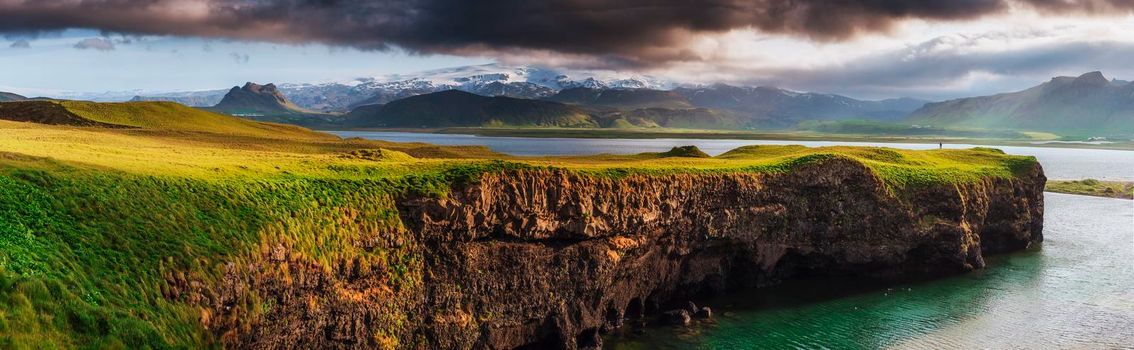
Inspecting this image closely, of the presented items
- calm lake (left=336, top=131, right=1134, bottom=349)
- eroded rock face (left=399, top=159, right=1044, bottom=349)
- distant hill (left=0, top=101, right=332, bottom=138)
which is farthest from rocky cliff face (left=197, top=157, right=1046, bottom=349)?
distant hill (left=0, top=101, right=332, bottom=138)

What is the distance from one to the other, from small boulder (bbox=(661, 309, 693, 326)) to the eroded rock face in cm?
345

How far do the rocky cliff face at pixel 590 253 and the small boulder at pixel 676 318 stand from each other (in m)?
3.19

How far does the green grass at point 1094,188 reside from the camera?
495ft

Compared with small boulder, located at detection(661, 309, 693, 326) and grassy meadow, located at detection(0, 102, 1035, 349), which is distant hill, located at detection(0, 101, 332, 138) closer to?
grassy meadow, located at detection(0, 102, 1035, 349)

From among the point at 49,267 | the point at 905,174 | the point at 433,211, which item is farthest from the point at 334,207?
the point at 905,174

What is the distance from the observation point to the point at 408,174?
4884 centimetres

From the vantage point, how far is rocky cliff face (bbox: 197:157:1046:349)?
39688 mm

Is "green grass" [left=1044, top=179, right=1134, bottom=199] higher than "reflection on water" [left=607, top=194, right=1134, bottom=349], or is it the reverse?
"green grass" [left=1044, top=179, right=1134, bottom=199]

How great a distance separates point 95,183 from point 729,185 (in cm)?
4997

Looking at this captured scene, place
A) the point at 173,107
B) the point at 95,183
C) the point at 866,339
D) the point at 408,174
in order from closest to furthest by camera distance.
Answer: the point at 95,183
the point at 408,174
the point at 866,339
the point at 173,107

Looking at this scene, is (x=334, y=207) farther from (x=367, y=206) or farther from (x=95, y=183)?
(x=95, y=183)

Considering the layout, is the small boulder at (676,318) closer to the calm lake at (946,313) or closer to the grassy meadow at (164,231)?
the calm lake at (946,313)

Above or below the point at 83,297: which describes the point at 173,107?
above

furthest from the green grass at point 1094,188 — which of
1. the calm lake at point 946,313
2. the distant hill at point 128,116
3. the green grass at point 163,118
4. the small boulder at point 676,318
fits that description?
the green grass at point 163,118
